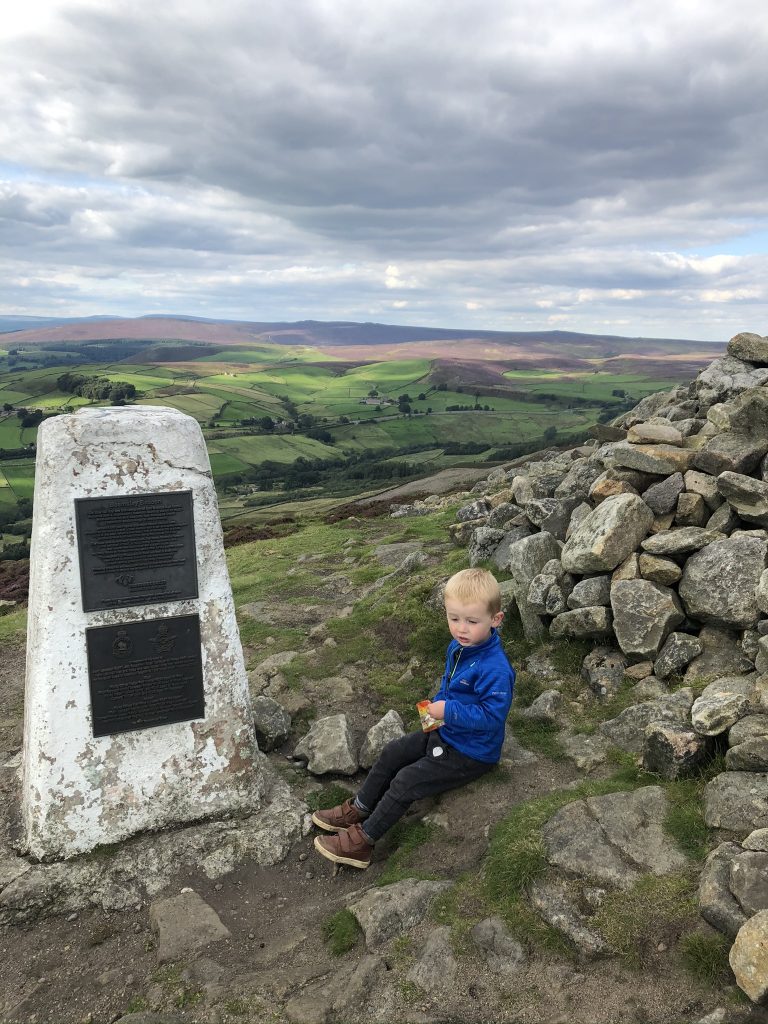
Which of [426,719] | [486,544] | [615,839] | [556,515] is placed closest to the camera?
[615,839]

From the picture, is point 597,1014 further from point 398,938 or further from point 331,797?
point 331,797

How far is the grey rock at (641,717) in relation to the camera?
7.13m

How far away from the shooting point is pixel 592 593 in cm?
903

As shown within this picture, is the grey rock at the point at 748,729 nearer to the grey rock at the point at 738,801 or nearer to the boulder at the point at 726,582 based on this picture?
the grey rock at the point at 738,801

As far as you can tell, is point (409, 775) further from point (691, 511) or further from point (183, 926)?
point (691, 511)

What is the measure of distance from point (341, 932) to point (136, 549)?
4.23 meters

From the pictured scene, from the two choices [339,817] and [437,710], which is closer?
[437,710]

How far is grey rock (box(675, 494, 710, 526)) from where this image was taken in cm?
916

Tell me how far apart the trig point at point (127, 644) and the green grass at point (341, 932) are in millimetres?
2194

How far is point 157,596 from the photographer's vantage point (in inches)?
278

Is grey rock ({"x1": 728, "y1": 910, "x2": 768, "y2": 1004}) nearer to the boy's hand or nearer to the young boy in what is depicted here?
the young boy

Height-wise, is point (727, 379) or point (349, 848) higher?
point (727, 379)

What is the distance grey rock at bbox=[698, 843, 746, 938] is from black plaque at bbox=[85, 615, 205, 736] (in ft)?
17.0

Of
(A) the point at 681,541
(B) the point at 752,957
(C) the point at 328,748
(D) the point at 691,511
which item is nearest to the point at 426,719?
(C) the point at 328,748
